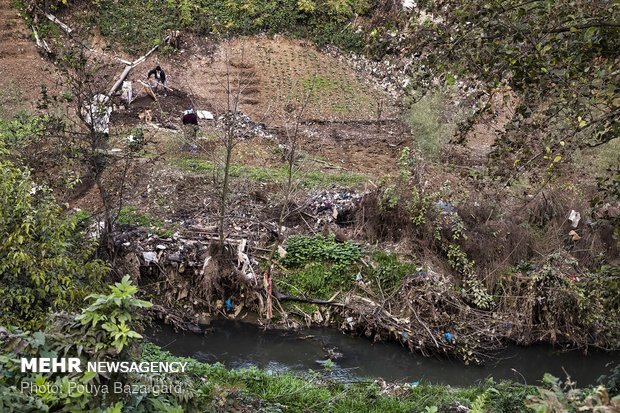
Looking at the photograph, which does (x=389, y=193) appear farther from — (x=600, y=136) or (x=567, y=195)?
(x=600, y=136)

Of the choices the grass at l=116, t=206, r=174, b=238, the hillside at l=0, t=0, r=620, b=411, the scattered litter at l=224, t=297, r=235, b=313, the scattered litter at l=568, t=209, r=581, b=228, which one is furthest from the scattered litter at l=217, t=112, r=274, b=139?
the scattered litter at l=568, t=209, r=581, b=228

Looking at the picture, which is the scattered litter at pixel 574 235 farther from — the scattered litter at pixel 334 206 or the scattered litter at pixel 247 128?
the scattered litter at pixel 247 128

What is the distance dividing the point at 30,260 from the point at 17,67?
11.5 m

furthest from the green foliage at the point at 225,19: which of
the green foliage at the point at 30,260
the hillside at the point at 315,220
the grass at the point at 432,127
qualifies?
the green foliage at the point at 30,260

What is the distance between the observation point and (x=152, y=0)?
18703 mm

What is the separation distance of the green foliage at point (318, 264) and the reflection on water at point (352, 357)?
801 millimetres

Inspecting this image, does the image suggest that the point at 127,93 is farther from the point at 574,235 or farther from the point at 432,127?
the point at 574,235

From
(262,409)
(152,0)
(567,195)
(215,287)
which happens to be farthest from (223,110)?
(262,409)

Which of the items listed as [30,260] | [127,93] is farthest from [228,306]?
[127,93]

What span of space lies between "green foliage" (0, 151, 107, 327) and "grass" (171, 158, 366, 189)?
603 cm

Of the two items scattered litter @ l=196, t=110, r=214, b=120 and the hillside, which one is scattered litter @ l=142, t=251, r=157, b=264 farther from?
scattered litter @ l=196, t=110, r=214, b=120

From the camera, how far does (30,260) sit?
6.00 metres

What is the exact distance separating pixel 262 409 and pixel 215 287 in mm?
4587

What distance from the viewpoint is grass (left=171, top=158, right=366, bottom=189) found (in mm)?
12523
